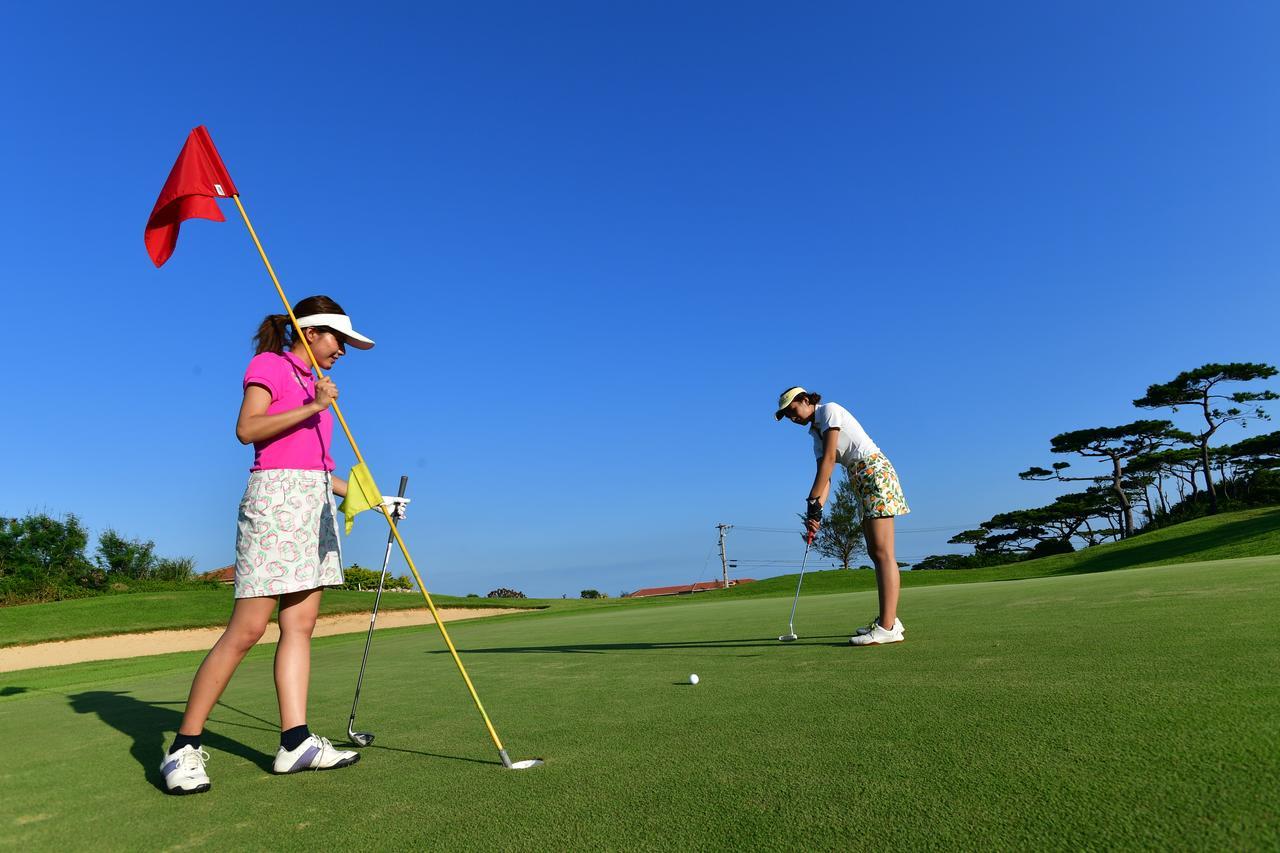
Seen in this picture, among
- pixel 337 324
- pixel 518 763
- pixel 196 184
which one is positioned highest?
pixel 196 184

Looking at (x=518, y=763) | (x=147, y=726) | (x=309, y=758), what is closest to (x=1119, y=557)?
(x=518, y=763)

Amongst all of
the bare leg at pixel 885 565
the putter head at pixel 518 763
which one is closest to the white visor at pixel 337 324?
the putter head at pixel 518 763

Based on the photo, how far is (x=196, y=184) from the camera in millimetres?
4102

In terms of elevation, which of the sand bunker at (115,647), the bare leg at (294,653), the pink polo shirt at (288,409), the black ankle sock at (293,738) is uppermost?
the pink polo shirt at (288,409)

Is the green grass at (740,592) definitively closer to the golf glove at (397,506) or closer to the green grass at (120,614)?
the green grass at (120,614)

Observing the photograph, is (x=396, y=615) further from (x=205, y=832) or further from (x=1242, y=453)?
(x=1242, y=453)

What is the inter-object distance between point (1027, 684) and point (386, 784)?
Result: 9.30ft

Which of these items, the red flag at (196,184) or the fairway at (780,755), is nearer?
the fairway at (780,755)

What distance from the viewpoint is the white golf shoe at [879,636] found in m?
5.62

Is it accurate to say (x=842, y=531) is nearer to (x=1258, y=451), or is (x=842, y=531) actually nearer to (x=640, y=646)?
(x=1258, y=451)

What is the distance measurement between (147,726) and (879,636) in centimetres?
514

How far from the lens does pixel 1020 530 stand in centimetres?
A: 5262

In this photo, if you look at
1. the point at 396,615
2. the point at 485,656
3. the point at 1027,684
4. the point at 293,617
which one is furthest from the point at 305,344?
the point at 396,615

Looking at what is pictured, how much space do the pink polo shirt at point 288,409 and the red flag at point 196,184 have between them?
103cm
